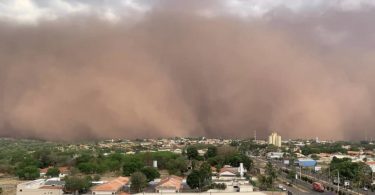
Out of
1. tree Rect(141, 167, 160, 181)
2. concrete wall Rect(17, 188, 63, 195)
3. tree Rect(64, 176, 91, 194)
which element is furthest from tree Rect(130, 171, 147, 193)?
concrete wall Rect(17, 188, 63, 195)

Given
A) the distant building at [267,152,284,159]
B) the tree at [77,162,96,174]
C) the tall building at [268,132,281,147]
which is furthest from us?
the tall building at [268,132,281,147]

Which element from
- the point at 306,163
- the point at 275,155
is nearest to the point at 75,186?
the point at 306,163

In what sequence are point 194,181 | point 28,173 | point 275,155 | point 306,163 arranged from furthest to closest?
point 275,155
point 306,163
point 28,173
point 194,181

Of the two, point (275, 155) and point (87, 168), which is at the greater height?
point (87, 168)

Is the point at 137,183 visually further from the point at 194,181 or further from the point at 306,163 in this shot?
the point at 306,163

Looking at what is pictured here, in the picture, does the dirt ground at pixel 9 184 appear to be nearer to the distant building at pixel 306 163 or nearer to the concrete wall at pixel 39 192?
the concrete wall at pixel 39 192

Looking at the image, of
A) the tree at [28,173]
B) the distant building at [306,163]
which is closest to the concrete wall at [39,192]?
the tree at [28,173]

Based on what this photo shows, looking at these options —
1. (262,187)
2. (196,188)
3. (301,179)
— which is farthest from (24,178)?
(301,179)

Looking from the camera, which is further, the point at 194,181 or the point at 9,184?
the point at 9,184

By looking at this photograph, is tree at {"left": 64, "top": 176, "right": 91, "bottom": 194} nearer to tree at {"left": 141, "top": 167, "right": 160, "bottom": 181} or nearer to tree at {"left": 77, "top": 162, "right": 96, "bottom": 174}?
tree at {"left": 141, "top": 167, "right": 160, "bottom": 181}

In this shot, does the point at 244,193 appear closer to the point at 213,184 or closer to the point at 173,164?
the point at 213,184

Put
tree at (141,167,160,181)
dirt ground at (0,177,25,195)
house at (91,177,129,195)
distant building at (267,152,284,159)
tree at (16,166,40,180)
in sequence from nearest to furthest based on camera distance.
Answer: house at (91,177,129,195), dirt ground at (0,177,25,195), tree at (141,167,160,181), tree at (16,166,40,180), distant building at (267,152,284,159)
